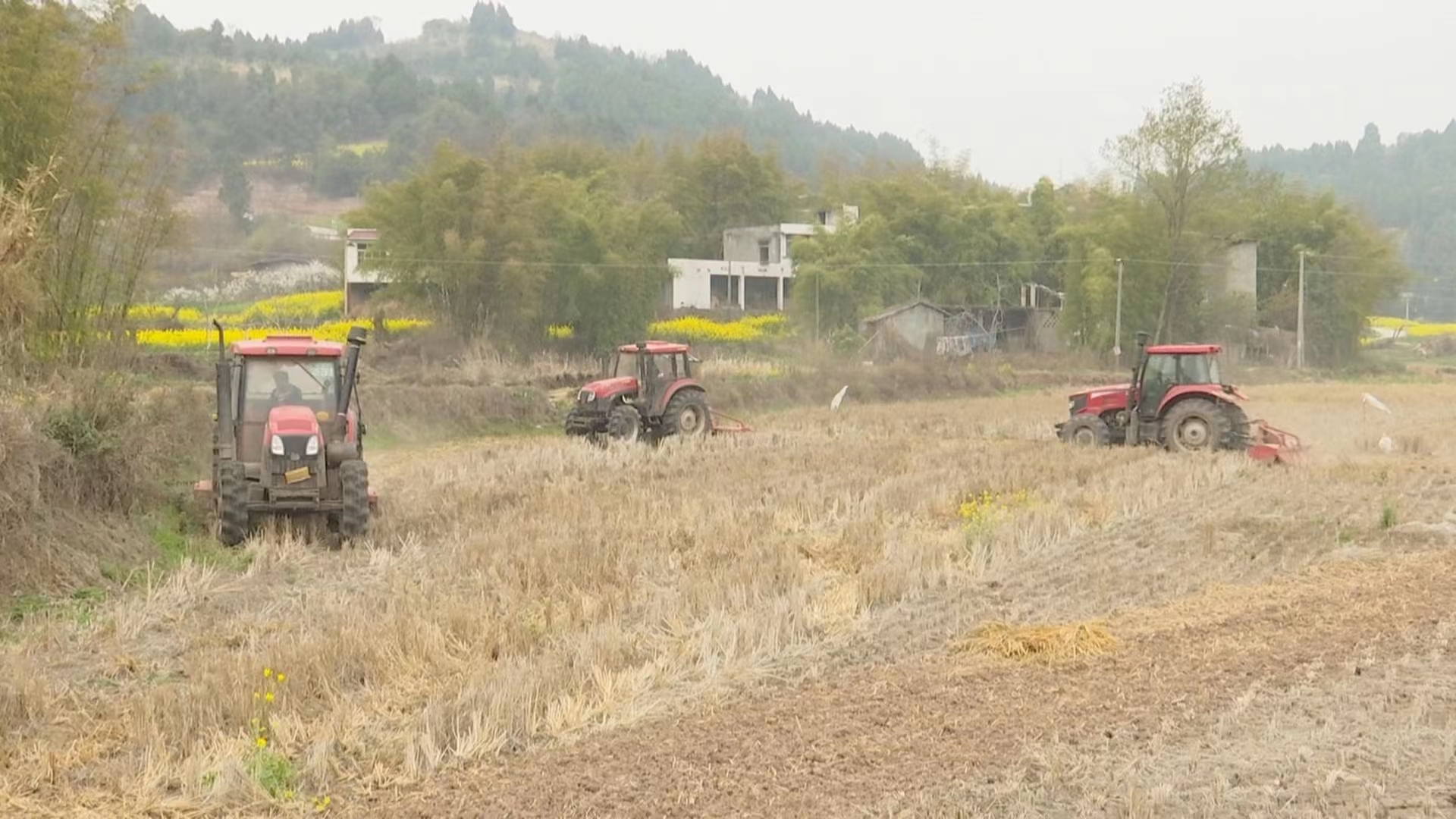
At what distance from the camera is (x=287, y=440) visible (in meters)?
11.9

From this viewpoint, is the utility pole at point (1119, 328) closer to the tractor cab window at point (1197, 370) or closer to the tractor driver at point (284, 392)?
the tractor cab window at point (1197, 370)

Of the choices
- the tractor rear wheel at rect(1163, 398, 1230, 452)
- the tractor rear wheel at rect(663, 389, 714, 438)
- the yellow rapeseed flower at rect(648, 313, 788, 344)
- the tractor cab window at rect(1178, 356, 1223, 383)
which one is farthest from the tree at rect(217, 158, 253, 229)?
the tractor rear wheel at rect(1163, 398, 1230, 452)

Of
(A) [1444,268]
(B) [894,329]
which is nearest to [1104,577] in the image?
(B) [894,329]

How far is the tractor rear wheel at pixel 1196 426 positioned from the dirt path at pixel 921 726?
30.5ft

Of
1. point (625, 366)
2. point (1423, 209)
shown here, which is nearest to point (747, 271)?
point (625, 366)

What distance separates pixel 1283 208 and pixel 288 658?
5329 cm

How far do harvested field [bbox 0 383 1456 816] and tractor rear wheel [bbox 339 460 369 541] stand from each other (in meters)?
0.33

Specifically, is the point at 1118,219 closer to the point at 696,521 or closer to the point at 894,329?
the point at 894,329

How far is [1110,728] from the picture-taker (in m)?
6.49

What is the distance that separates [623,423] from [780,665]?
42.5ft

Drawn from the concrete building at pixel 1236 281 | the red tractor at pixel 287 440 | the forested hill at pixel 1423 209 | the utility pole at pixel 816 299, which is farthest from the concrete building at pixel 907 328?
the forested hill at pixel 1423 209

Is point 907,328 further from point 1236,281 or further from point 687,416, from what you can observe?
point 687,416

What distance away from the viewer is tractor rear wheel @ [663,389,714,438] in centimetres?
2091

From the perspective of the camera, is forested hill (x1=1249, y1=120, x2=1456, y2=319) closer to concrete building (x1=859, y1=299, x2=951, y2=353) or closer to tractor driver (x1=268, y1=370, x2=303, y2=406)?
concrete building (x1=859, y1=299, x2=951, y2=353)
